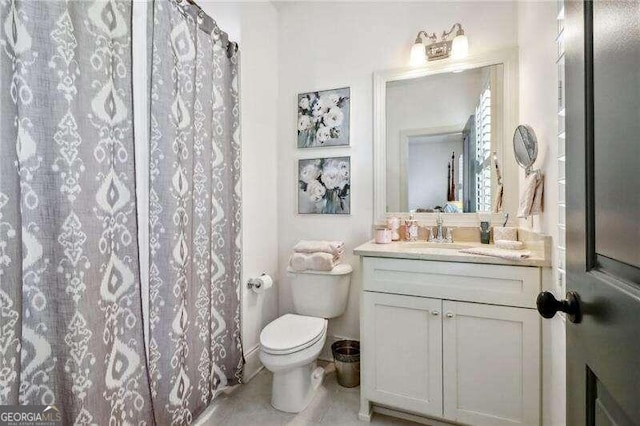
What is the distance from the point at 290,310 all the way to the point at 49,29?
2.02m

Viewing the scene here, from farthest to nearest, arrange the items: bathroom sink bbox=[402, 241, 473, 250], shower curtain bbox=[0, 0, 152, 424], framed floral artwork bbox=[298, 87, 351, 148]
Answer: framed floral artwork bbox=[298, 87, 351, 148] → bathroom sink bbox=[402, 241, 473, 250] → shower curtain bbox=[0, 0, 152, 424]

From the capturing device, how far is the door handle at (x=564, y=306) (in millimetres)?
619

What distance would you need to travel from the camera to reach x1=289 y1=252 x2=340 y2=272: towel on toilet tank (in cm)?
195

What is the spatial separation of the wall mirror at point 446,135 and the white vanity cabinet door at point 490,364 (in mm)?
745

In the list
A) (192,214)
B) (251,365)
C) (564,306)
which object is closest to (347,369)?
(251,365)

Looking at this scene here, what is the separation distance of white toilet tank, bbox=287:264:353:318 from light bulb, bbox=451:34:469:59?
1.50 meters

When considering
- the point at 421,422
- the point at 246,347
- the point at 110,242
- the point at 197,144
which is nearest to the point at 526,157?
the point at 421,422

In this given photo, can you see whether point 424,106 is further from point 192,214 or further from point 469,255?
point 192,214

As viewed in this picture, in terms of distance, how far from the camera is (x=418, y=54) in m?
1.97

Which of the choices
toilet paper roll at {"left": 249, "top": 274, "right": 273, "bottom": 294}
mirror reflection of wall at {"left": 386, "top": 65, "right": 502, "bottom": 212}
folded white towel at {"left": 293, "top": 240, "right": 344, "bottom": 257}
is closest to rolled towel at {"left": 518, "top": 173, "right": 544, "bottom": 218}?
mirror reflection of wall at {"left": 386, "top": 65, "right": 502, "bottom": 212}

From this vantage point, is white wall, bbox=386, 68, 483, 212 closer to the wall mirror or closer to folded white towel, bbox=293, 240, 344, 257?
the wall mirror

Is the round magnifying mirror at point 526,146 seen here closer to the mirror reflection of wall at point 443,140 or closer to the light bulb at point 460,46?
the mirror reflection of wall at point 443,140

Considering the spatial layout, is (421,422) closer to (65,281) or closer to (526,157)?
(526,157)

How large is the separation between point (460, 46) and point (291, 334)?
1.97m
